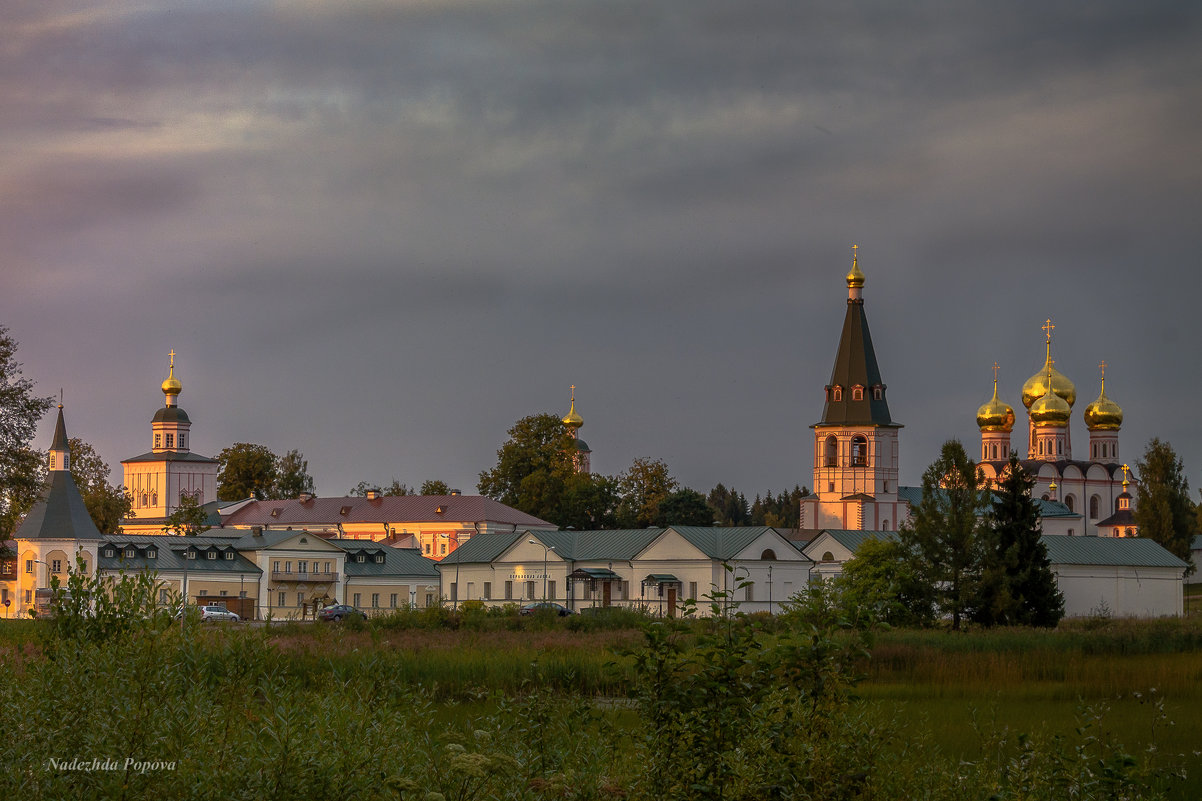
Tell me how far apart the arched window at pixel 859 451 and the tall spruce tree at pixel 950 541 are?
5554cm

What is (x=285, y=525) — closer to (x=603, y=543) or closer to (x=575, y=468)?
(x=575, y=468)

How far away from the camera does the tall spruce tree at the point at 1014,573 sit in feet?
153

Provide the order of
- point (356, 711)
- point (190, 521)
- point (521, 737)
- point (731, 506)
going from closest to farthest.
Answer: point (356, 711) → point (521, 737) → point (190, 521) → point (731, 506)

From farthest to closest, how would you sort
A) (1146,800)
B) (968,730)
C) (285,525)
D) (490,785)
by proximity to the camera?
(285,525)
(968,730)
(1146,800)
(490,785)

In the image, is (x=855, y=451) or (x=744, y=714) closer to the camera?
(x=744, y=714)

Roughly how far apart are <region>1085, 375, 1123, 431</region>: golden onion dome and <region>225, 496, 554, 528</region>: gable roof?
166ft

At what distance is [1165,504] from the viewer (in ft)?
328

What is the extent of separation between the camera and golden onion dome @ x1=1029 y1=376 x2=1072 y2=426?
12125 cm

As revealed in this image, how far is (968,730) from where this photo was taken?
1920cm

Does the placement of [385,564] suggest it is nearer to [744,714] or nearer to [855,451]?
[855,451]

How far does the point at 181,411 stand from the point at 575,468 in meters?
51.1

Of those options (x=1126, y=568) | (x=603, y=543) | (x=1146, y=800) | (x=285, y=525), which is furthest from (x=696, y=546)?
(x=1146, y=800)

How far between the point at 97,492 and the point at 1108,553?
69401mm

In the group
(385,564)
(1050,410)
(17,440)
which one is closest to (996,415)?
(1050,410)
